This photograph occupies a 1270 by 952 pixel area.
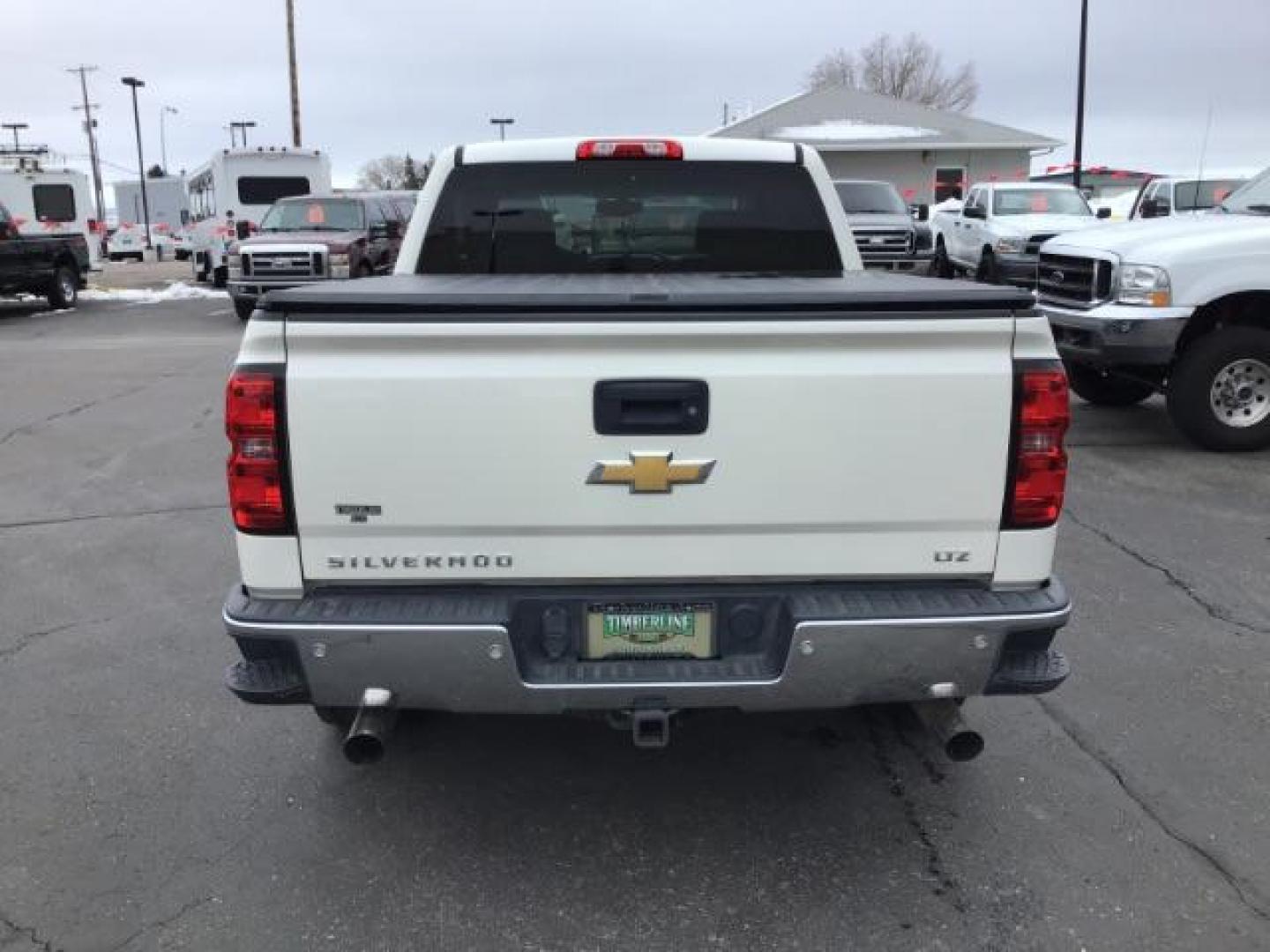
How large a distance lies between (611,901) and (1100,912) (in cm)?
129

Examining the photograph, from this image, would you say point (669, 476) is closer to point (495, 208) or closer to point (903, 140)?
point (495, 208)

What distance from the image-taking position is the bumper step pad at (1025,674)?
301cm

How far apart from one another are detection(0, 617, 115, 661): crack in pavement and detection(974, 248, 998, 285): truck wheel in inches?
656

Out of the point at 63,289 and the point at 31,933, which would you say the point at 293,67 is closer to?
the point at 63,289

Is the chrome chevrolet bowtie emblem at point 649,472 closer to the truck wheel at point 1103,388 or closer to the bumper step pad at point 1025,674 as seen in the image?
the bumper step pad at point 1025,674

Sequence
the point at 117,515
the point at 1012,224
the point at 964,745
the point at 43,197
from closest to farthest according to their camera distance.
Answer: the point at 964,745, the point at 117,515, the point at 1012,224, the point at 43,197

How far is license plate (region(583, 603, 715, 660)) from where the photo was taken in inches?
116

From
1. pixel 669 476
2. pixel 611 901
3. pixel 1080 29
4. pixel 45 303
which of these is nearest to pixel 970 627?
pixel 669 476

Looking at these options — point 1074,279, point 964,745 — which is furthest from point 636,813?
point 1074,279

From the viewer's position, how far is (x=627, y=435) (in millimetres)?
2828

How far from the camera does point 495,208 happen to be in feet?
16.1

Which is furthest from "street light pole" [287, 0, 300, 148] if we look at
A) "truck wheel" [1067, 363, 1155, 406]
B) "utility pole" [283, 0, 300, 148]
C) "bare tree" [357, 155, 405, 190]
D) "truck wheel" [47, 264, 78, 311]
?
"bare tree" [357, 155, 405, 190]

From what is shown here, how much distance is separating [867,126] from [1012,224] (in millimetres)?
22830

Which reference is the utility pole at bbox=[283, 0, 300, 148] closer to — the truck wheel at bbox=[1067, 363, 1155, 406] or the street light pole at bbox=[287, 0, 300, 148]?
the street light pole at bbox=[287, 0, 300, 148]
